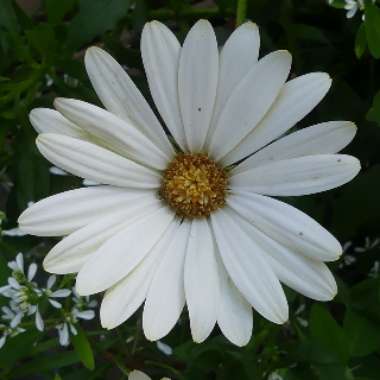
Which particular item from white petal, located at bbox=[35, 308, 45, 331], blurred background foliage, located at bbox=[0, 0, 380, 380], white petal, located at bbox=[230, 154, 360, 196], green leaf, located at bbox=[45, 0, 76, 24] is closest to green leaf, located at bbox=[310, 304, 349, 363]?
blurred background foliage, located at bbox=[0, 0, 380, 380]

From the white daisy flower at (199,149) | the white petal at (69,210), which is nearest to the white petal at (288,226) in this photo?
the white daisy flower at (199,149)

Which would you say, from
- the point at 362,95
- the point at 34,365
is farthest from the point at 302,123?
the point at 34,365

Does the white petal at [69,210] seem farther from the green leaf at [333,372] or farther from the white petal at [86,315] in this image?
the green leaf at [333,372]

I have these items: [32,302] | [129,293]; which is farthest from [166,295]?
[32,302]

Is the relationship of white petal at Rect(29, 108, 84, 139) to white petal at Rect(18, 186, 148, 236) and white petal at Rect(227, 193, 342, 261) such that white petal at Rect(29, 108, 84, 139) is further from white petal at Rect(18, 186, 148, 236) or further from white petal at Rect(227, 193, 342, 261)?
white petal at Rect(227, 193, 342, 261)

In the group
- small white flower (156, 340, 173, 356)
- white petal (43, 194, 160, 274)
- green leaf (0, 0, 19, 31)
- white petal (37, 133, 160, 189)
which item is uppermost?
green leaf (0, 0, 19, 31)
